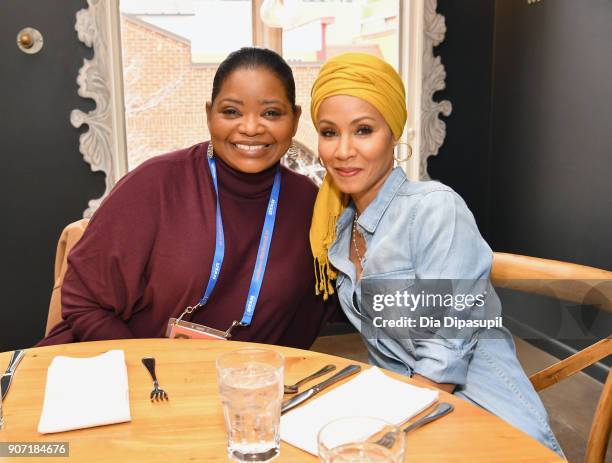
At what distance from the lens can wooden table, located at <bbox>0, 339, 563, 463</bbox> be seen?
850 millimetres

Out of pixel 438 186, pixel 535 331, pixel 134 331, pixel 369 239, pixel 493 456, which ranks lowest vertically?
pixel 535 331

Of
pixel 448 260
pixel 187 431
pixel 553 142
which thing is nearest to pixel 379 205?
pixel 448 260

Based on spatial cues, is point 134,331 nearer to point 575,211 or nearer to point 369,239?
point 369,239

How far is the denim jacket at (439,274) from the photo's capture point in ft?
4.36

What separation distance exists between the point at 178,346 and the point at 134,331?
593mm

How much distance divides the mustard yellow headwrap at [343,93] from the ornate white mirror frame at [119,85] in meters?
2.06

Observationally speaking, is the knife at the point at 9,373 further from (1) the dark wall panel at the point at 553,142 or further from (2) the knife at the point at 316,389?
(1) the dark wall panel at the point at 553,142

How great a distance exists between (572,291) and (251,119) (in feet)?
3.30

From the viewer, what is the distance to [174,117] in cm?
365

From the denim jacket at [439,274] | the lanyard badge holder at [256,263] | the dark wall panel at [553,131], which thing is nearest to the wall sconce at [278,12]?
the dark wall panel at [553,131]

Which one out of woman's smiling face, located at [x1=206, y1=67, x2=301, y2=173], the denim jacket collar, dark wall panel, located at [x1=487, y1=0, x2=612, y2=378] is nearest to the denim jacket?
the denim jacket collar

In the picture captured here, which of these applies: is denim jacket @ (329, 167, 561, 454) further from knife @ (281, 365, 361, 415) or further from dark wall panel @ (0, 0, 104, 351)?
dark wall panel @ (0, 0, 104, 351)

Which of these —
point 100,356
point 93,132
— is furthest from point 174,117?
point 100,356

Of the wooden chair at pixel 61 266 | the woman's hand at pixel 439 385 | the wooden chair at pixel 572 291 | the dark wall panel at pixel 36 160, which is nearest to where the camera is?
the wooden chair at pixel 572 291
